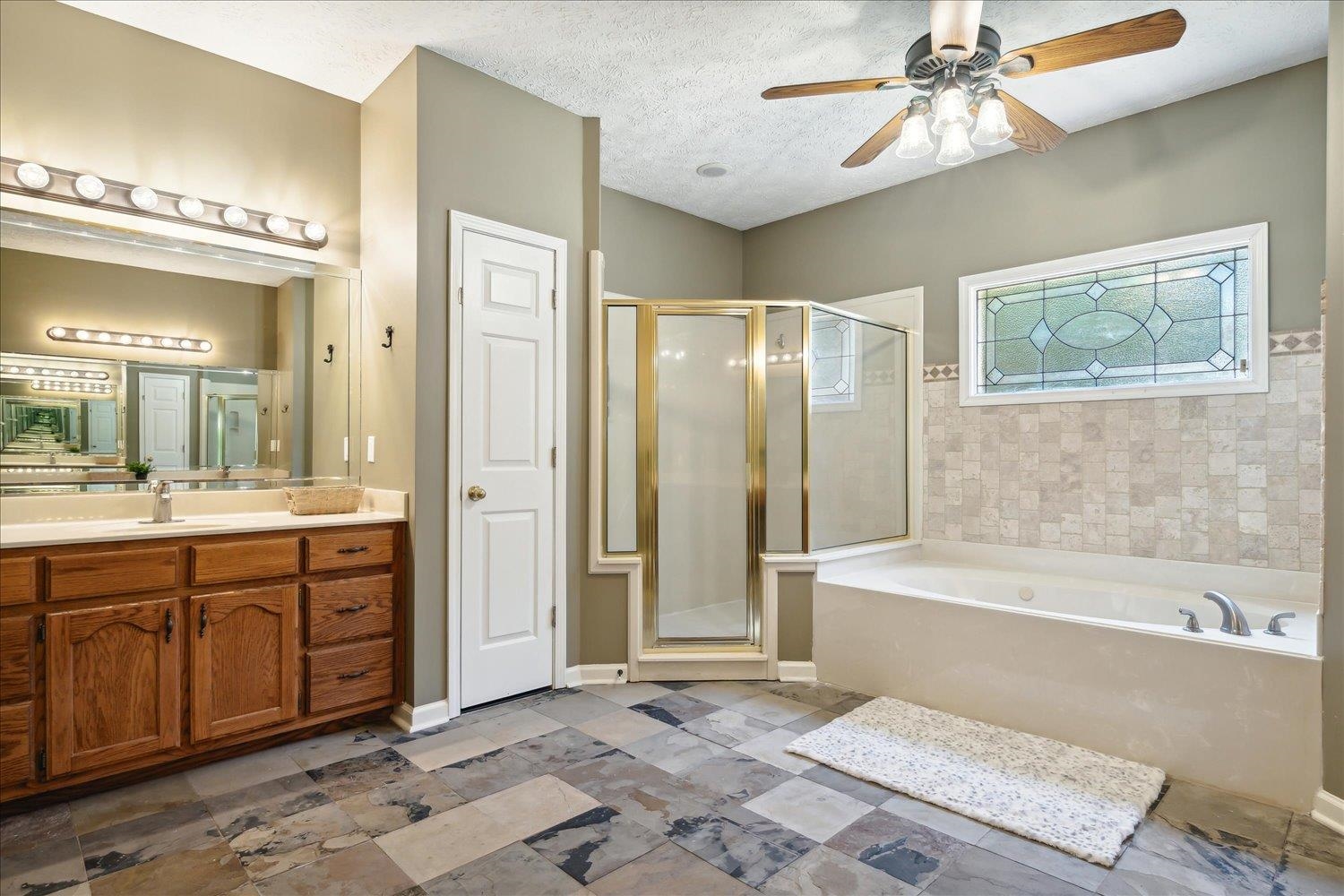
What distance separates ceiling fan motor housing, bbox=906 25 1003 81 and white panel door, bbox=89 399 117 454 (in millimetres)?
3115

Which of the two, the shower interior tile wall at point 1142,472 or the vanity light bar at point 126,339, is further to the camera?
the shower interior tile wall at point 1142,472

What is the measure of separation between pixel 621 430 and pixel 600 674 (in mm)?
1158

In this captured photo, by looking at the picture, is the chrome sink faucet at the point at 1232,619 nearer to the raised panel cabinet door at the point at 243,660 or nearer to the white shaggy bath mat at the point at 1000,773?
the white shaggy bath mat at the point at 1000,773

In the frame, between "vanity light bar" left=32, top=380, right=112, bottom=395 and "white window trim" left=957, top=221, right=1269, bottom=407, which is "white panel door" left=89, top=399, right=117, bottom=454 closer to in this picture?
"vanity light bar" left=32, top=380, right=112, bottom=395

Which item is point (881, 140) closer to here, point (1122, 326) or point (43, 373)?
point (1122, 326)

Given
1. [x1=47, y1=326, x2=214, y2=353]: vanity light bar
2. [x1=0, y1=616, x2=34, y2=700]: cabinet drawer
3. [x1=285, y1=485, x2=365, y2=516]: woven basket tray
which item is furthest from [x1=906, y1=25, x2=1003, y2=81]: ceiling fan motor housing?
[x1=0, y1=616, x2=34, y2=700]: cabinet drawer

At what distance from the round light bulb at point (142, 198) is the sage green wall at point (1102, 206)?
3.47 meters

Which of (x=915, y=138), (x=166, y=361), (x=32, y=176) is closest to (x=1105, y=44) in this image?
(x=915, y=138)

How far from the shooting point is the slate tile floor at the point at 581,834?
71.7 inches

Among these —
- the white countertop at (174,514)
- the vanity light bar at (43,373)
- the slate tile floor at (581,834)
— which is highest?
the vanity light bar at (43,373)

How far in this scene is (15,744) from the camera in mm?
2080

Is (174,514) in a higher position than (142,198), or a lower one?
lower

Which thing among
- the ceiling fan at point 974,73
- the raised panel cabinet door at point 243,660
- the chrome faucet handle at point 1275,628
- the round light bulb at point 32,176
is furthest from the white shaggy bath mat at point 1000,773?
the round light bulb at point 32,176

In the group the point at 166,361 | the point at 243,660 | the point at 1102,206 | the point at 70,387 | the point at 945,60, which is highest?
the point at 945,60
